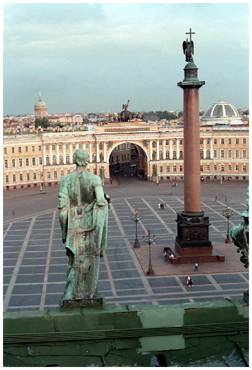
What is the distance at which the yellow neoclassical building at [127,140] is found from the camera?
248ft

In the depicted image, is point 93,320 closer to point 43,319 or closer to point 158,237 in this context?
point 43,319

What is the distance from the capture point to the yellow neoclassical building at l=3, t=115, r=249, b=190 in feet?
248

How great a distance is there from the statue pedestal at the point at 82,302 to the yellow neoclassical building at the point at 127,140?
7002cm

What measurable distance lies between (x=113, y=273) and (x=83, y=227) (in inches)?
909

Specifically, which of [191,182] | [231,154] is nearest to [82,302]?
[191,182]

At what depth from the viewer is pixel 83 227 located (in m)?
6.05

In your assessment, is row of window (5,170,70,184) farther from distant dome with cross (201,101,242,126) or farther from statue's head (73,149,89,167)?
statue's head (73,149,89,167)

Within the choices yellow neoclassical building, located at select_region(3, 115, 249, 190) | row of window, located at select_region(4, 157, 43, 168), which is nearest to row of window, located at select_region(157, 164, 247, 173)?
yellow neoclassical building, located at select_region(3, 115, 249, 190)

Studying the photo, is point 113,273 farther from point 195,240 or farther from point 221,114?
point 221,114

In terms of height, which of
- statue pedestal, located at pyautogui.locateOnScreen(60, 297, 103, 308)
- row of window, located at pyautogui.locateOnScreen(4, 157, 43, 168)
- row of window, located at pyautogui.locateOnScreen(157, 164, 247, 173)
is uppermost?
statue pedestal, located at pyautogui.locateOnScreen(60, 297, 103, 308)

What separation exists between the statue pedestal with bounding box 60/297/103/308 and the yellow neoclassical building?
2757 inches

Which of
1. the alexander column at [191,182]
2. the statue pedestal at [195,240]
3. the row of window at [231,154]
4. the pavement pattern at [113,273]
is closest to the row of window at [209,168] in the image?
the row of window at [231,154]

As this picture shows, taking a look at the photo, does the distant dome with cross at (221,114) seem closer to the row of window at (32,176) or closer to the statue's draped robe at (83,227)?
the row of window at (32,176)

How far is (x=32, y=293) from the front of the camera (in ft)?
83.8
